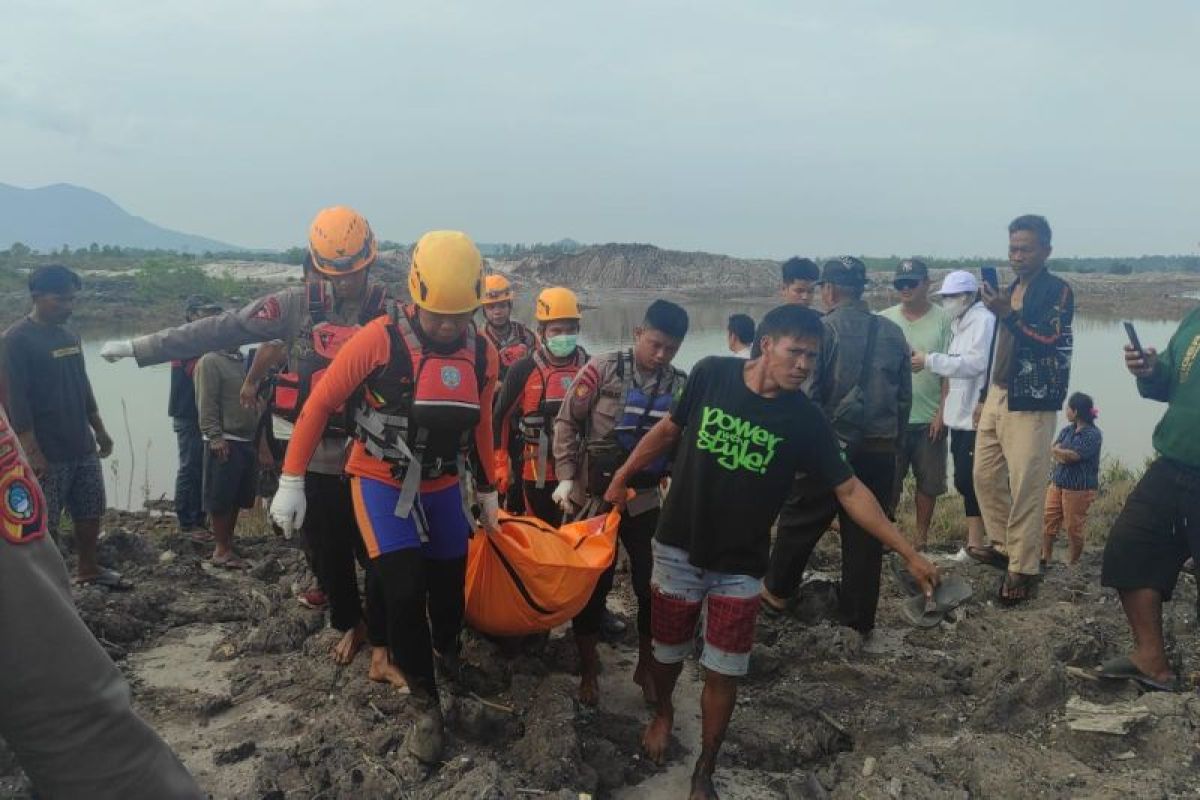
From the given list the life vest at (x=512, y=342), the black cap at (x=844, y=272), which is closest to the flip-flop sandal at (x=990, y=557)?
the black cap at (x=844, y=272)

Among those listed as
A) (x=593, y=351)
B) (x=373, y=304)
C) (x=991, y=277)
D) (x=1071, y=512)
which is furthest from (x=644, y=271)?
(x=373, y=304)

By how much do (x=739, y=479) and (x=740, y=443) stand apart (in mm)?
139

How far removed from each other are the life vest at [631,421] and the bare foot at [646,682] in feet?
2.91

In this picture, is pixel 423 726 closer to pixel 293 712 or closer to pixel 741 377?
pixel 293 712

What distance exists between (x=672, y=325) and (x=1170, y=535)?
2.53m

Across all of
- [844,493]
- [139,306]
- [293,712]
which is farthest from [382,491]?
[139,306]

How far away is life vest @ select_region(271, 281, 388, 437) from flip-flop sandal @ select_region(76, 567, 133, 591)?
2.26 metres

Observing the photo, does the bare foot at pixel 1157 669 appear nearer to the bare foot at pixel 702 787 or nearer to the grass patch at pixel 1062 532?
the bare foot at pixel 702 787

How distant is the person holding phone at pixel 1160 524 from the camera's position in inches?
150

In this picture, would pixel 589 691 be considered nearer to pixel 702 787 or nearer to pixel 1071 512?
pixel 702 787

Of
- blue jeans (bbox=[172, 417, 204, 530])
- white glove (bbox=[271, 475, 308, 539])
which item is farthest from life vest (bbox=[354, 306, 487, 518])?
blue jeans (bbox=[172, 417, 204, 530])

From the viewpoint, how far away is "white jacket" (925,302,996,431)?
5.57m

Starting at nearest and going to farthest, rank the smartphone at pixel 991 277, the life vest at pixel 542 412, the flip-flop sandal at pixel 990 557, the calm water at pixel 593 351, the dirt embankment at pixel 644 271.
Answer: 1. the life vest at pixel 542 412
2. the smartphone at pixel 991 277
3. the flip-flop sandal at pixel 990 557
4. the calm water at pixel 593 351
5. the dirt embankment at pixel 644 271

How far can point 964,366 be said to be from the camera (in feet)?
18.3
